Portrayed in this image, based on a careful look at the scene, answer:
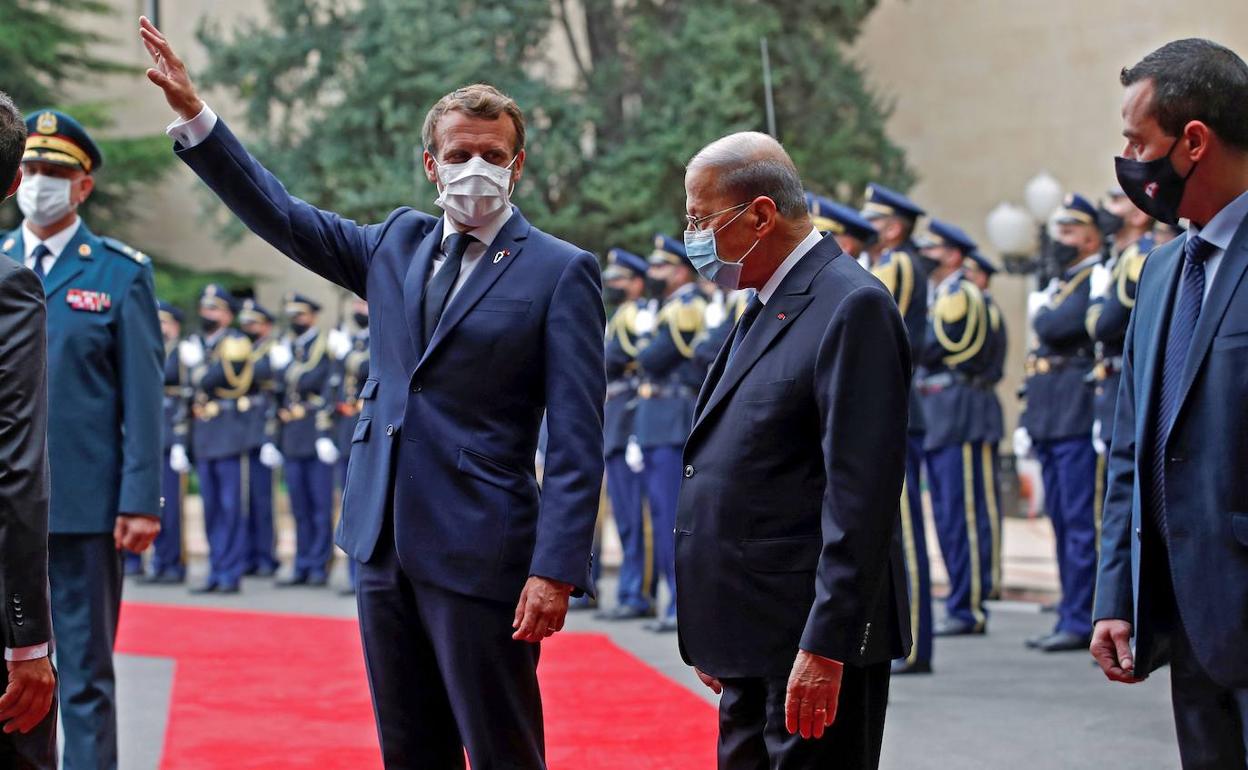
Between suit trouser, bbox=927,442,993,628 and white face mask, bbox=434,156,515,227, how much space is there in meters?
5.92

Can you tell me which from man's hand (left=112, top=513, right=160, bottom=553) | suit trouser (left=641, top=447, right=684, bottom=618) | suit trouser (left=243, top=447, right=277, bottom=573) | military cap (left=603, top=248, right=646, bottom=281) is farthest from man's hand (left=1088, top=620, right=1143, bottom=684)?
suit trouser (left=243, top=447, right=277, bottom=573)

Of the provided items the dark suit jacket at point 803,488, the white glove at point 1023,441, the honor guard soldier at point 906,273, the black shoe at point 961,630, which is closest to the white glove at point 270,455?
the black shoe at point 961,630

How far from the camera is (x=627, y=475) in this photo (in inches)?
419

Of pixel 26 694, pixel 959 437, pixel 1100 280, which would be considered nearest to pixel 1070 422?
pixel 1100 280

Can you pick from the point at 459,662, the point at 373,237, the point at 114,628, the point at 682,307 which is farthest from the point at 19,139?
the point at 682,307

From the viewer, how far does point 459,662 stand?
11.3 feet

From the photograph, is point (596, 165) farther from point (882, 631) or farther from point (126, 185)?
point (882, 631)

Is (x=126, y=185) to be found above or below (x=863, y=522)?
above

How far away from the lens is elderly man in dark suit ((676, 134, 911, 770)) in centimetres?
302

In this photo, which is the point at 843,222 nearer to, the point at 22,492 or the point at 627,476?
the point at 627,476

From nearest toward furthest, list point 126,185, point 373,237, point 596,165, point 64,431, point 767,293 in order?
point 767,293, point 373,237, point 64,431, point 596,165, point 126,185

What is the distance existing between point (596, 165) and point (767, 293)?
54.1 ft

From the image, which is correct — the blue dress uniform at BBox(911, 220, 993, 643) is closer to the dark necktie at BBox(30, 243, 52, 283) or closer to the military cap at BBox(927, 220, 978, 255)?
Answer: the military cap at BBox(927, 220, 978, 255)

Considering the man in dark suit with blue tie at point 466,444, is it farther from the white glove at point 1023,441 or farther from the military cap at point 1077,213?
the white glove at point 1023,441
